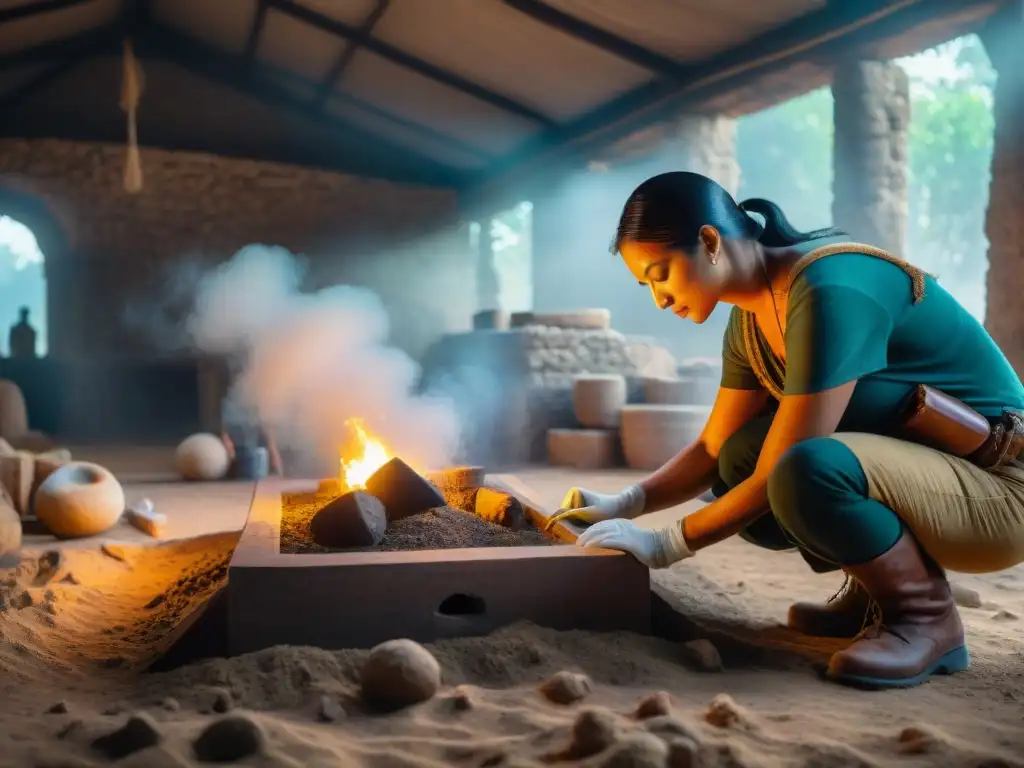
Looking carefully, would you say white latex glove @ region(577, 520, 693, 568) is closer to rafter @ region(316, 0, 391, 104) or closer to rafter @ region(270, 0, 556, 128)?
rafter @ region(316, 0, 391, 104)

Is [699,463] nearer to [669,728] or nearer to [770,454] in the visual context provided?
[770,454]

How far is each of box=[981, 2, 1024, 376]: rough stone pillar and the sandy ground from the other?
7.03 feet

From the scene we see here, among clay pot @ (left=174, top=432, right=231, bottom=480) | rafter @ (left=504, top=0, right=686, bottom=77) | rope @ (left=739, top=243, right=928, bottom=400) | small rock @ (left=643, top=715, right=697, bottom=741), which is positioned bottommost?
small rock @ (left=643, top=715, right=697, bottom=741)

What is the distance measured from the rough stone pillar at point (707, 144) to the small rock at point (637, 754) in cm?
651

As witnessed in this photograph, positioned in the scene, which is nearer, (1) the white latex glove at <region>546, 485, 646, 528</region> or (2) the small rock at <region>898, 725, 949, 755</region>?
(2) the small rock at <region>898, 725, 949, 755</region>

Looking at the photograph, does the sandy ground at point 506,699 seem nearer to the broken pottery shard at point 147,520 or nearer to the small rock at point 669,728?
the small rock at point 669,728

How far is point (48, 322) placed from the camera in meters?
10.8

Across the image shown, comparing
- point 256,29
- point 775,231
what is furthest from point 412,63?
point 775,231

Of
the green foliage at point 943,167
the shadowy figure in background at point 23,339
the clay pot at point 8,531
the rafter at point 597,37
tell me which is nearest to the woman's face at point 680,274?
the clay pot at point 8,531

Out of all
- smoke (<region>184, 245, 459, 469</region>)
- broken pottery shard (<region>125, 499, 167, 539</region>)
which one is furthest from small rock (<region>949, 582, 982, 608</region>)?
smoke (<region>184, 245, 459, 469</region>)

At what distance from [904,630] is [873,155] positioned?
4592 millimetres

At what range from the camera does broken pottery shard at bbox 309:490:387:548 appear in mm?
2775

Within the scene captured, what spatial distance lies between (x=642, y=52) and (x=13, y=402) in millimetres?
6733

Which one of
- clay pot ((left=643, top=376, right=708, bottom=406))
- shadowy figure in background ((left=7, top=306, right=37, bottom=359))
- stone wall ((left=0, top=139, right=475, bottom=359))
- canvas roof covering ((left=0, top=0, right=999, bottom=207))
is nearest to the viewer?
canvas roof covering ((left=0, top=0, right=999, bottom=207))
